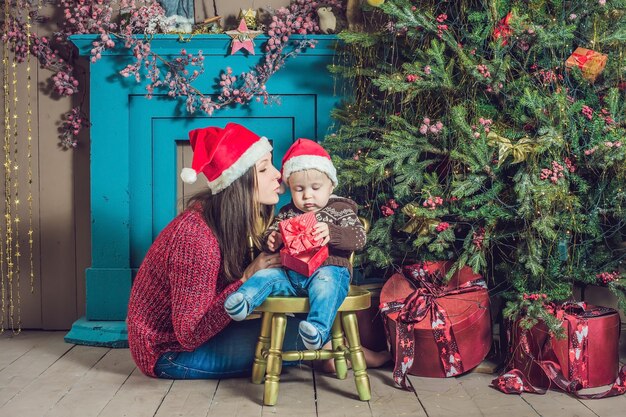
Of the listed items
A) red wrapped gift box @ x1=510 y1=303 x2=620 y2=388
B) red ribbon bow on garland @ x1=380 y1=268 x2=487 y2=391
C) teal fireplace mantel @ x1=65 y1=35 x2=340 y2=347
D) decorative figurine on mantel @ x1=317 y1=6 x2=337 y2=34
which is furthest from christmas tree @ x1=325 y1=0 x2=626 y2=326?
teal fireplace mantel @ x1=65 y1=35 x2=340 y2=347

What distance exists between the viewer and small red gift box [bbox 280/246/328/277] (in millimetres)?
2434

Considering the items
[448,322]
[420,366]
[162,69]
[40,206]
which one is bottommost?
[420,366]

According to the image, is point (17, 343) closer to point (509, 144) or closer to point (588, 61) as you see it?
point (509, 144)

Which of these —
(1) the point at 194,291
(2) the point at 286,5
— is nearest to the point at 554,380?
(1) the point at 194,291

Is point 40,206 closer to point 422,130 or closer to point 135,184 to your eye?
point 135,184

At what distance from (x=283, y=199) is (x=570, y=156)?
1269 mm

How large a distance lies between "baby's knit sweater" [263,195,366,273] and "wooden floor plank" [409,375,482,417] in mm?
507

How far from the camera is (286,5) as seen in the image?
11.4 feet

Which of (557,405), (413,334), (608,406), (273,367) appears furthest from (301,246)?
(608,406)

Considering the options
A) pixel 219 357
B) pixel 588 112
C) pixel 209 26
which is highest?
pixel 209 26

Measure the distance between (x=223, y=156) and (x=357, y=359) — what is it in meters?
0.82

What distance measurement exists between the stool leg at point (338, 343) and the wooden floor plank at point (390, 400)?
113 millimetres

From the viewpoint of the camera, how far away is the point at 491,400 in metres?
2.53

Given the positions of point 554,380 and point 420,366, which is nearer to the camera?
point 554,380
